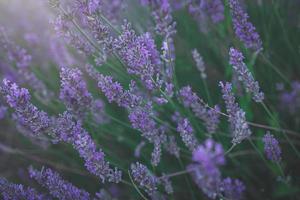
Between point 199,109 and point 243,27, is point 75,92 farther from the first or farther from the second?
point 243,27

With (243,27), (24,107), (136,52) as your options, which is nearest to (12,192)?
(24,107)

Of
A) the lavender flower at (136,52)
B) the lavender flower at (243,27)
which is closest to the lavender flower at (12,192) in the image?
the lavender flower at (136,52)

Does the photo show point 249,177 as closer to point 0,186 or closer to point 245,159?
point 245,159

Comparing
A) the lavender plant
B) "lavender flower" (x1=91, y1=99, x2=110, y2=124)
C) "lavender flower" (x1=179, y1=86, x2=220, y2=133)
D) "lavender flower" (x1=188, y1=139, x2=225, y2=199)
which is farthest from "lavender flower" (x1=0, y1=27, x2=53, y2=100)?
"lavender flower" (x1=188, y1=139, x2=225, y2=199)

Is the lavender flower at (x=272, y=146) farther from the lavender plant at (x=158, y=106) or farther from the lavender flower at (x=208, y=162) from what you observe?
the lavender flower at (x=208, y=162)

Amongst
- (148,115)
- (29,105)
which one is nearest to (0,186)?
(29,105)
